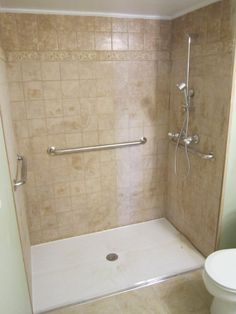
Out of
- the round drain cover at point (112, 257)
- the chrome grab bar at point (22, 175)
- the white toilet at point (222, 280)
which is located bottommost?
the round drain cover at point (112, 257)

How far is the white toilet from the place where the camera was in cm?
141

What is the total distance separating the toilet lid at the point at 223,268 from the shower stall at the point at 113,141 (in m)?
0.41

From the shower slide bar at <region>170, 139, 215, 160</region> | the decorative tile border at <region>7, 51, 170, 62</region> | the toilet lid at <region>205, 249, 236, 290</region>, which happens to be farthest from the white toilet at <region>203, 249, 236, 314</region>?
the decorative tile border at <region>7, 51, 170, 62</region>

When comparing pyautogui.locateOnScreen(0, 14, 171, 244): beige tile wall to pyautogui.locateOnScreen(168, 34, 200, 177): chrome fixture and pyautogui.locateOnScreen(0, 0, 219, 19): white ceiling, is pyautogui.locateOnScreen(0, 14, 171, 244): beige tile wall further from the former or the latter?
pyautogui.locateOnScreen(168, 34, 200, 177): chrome fixture

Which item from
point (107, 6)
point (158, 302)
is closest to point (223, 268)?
point (158, 302)

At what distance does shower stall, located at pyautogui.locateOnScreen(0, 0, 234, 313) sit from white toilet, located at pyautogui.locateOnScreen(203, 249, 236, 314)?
432mm

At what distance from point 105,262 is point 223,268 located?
3.35 ft

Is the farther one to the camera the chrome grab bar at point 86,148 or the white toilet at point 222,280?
the chrome grab bar at point 86,148

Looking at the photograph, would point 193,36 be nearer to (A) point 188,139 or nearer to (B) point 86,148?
(A) point 188,139

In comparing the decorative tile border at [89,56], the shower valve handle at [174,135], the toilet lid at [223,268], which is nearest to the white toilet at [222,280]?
the toilet lid at [223,268]

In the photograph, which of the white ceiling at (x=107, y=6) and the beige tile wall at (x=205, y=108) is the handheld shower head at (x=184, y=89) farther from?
the white ceiling at (x=107, y=6)

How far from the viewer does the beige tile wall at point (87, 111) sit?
198cm

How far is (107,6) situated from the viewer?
1.85 m

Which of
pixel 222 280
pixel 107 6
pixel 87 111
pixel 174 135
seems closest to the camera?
pixel 222 280
